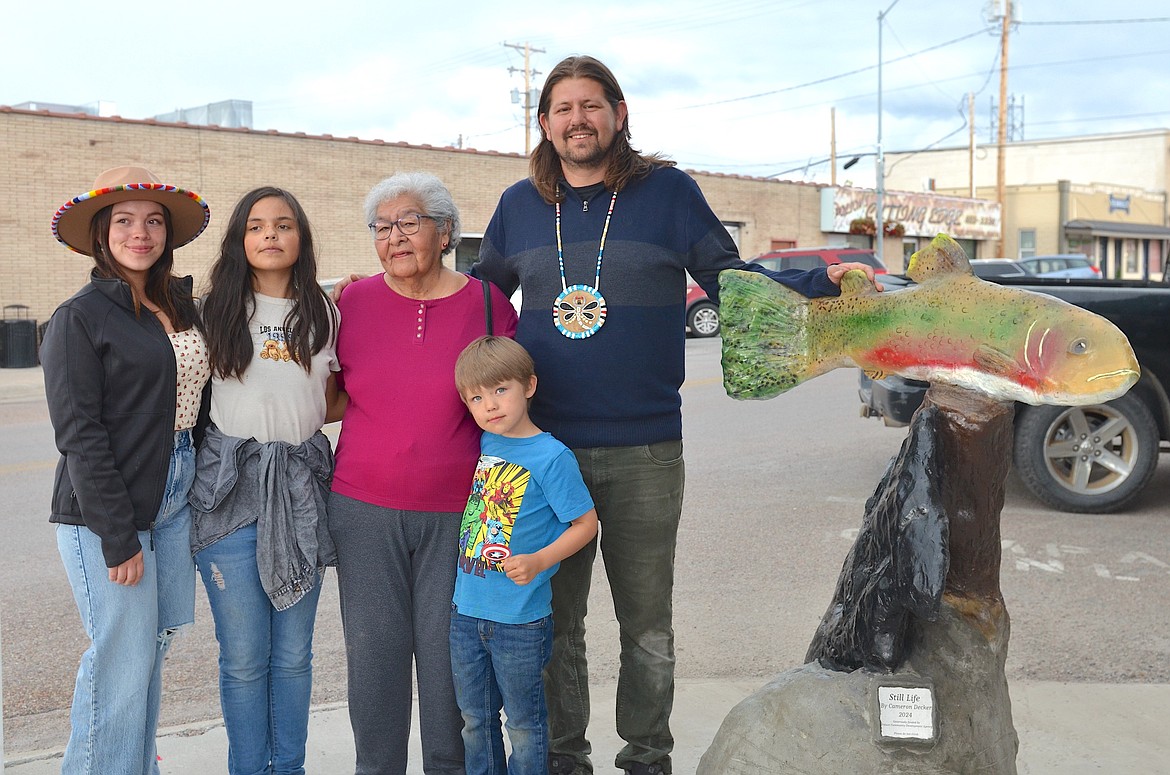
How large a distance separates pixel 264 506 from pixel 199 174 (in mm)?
18842

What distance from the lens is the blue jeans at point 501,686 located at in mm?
2820

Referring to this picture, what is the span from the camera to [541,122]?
311 cm

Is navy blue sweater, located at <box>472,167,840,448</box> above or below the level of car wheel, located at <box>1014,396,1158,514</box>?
above

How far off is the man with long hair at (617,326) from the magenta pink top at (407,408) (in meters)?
0.25

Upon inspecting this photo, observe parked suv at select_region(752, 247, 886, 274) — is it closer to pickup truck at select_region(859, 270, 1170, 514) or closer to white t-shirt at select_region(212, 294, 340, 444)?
pickup truck at select_region(859, 270, 1170, 514)

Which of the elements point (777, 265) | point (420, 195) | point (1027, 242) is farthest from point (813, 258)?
point (1027, 242)

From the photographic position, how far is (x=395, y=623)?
2941 mm

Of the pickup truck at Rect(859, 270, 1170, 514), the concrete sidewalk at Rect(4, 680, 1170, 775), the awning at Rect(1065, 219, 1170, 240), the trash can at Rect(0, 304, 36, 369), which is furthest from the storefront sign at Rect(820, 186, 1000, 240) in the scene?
the concrete sidewalk at Rect(4, 680, 1170, 775)

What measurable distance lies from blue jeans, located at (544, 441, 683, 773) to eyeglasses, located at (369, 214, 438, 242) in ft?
2.59

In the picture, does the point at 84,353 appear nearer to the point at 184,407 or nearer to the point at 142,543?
the point at 184,407

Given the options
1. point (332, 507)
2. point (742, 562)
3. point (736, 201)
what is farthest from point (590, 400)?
point (736, 201)

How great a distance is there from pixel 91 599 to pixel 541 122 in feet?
5.92

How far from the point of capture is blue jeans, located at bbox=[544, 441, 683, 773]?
3.04m

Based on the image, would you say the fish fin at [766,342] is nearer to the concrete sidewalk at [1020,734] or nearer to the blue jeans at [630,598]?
the blue jeans at [630,598]
